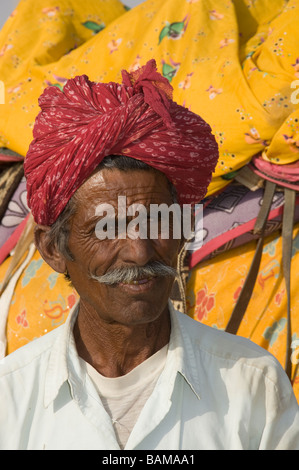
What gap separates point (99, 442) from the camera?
1.98 m

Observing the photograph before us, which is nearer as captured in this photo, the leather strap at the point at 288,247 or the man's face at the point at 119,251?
the man's face at the point at 119,251

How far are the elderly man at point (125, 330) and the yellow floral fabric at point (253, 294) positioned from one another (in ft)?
3.03

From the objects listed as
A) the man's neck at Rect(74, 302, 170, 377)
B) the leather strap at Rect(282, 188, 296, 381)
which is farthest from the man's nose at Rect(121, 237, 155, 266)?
the leather strap at Rect(282, 188, 296, 381)

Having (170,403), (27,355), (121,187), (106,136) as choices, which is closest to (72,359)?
(27,355)

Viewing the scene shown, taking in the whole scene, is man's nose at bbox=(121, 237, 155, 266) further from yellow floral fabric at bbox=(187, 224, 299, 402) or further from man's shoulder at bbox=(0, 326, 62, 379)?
yellow floral fabric at bbox=(187, 224, 299, 402)

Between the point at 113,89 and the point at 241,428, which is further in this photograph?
the point at 113,89

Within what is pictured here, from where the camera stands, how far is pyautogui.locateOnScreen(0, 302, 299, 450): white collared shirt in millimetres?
1988

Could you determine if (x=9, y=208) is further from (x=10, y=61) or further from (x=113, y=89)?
(x=113, y=89)

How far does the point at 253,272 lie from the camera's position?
309cm

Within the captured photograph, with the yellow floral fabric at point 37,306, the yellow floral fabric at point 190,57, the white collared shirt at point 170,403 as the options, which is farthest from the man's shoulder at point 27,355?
the yellow floral fabric at point 190,57

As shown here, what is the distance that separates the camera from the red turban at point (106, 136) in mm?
2072

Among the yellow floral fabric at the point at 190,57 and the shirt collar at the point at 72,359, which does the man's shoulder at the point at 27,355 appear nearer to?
the shirt collar at the point at 72,359

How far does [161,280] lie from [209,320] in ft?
3.62

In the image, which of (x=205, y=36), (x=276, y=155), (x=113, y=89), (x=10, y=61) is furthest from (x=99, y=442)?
(x=10, y=61)
